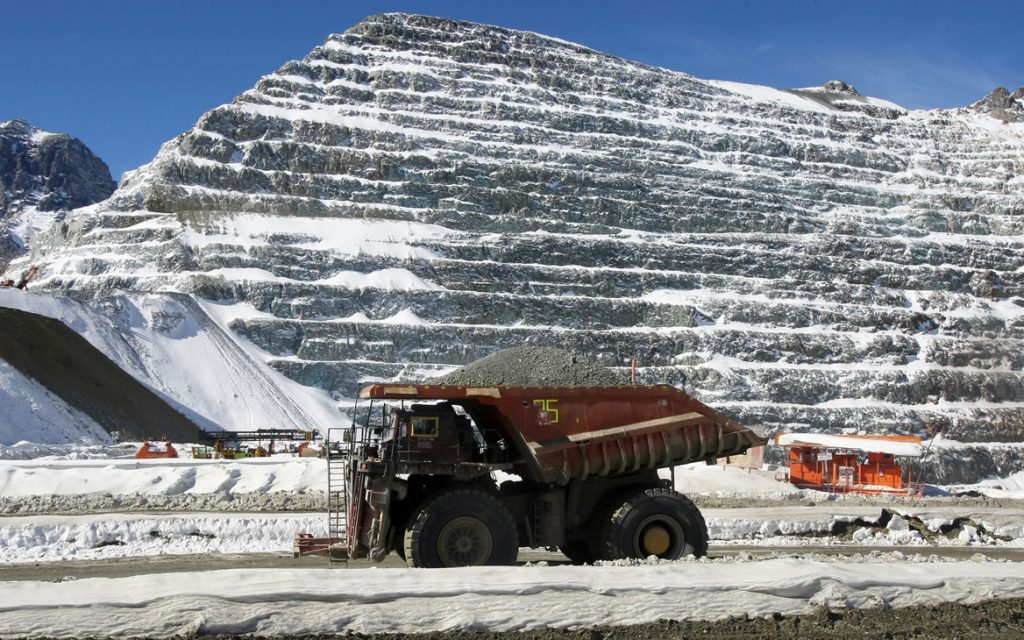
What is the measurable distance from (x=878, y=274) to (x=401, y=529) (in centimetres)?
7980

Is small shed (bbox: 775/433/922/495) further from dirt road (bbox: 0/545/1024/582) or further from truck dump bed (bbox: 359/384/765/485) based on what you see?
truck dump bed (bbox: 359/384/765/485)

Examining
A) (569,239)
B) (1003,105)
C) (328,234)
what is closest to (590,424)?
(328,234)

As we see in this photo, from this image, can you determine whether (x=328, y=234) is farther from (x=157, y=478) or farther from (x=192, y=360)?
(x=157, y=478)

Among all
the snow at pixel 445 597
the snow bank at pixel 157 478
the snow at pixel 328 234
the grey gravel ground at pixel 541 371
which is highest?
the snow at pixel 328 234

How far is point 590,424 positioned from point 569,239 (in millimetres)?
67480

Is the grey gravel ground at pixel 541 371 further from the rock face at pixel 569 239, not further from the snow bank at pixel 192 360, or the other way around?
the rock face at pixel 569 239

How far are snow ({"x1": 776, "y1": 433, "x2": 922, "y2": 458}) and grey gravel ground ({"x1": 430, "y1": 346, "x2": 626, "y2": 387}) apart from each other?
2205 cm

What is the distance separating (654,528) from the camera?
13.6 meters

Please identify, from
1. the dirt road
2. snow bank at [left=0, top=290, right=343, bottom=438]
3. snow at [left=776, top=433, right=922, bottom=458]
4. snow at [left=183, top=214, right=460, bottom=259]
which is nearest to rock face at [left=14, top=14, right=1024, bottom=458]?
snow at [left=183, top=214, right=460, bottom=259]

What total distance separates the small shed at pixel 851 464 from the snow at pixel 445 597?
85.3 ft

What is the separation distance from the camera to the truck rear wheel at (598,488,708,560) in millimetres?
13438

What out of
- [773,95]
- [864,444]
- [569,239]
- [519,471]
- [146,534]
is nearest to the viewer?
[519,471]

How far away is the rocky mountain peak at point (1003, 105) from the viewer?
12338 centimetres

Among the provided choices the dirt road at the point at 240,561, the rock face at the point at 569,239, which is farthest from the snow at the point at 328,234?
the dirt road at the point at 240,561
